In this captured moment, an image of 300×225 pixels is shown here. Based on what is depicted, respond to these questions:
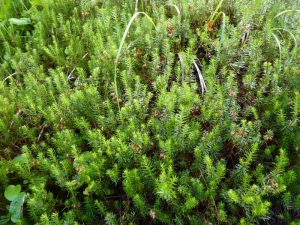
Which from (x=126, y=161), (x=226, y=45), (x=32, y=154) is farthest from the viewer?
(x=226, y=45)

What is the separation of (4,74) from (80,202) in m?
1.67

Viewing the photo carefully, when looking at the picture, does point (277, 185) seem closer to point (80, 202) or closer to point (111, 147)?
point (111, 147)

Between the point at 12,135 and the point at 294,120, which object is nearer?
the point at 294,120

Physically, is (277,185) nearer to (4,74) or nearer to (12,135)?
(12,135)

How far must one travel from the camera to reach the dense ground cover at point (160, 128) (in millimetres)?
1711

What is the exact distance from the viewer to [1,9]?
341 cm

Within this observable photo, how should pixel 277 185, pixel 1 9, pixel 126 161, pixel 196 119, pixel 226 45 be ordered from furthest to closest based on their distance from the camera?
pixel 1 9 → pixel 226 45 → pixel 196 119 → pixel 126 161 → pixel 277 185

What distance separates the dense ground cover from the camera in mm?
1711

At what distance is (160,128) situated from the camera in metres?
1.93

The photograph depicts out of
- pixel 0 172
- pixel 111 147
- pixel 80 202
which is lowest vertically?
pixel 80 202

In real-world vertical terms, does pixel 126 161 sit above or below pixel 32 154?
above

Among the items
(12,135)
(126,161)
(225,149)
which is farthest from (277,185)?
(12,135)

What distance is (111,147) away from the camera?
1878 mm

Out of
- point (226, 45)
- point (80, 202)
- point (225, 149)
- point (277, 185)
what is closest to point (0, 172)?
point (80, 202)
